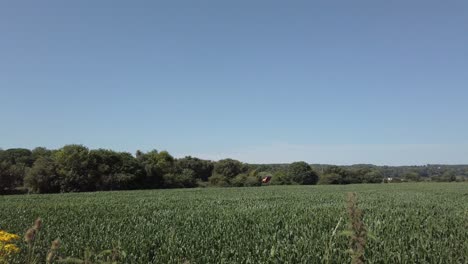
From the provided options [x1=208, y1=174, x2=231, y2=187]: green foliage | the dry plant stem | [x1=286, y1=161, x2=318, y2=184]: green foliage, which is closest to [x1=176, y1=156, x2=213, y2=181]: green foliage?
[x1=208, y1=174, x2=231, y2=187]: green foliage

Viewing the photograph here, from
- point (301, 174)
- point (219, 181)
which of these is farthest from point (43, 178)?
point (301, 174)

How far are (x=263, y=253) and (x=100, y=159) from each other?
61.3 metres

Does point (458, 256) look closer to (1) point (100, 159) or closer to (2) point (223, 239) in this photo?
(2) point (223, 239)

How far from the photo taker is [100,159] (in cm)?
6419

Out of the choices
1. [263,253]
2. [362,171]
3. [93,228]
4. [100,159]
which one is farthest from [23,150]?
[263,253]

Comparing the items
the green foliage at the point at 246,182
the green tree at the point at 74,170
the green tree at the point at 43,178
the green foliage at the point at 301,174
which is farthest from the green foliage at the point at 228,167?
the green tree at the point at 43,178

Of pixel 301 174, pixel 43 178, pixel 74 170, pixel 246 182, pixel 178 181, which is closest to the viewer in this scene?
pixel 43 178

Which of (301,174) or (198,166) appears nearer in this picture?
(301,174)

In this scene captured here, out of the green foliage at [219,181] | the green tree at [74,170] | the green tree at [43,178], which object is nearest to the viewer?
the green tree at [43,178]

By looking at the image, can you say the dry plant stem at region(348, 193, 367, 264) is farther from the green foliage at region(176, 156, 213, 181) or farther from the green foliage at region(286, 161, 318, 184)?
the green foliage at region(176, 156, 213, 181)

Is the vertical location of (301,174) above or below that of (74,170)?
below

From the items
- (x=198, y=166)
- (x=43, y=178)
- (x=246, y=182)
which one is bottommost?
(x=246, y=182)

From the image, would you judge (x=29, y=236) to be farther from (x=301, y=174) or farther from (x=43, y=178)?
(x=301, y=174)

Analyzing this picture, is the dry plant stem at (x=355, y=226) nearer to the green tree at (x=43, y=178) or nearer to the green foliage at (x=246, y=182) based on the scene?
the green tree at (x=43, y=178)
